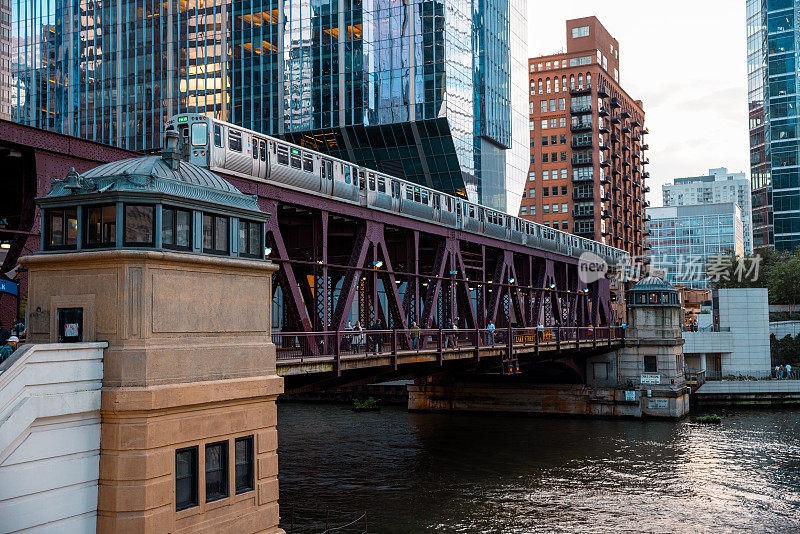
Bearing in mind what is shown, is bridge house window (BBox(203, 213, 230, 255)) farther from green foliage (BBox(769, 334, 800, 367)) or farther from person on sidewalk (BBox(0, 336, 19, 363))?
green foliage (BBox(769, 334, 800, 367))

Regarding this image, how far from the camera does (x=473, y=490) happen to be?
39875 millimetres

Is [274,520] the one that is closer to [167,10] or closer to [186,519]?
[186,519]

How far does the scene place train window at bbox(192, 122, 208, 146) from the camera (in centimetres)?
2706

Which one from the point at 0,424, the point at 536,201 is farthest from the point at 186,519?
the point at 536,201

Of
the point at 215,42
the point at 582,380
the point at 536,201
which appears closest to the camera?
the point at 582,380

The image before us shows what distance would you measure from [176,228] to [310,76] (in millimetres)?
82991

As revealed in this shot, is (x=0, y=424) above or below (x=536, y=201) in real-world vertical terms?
below

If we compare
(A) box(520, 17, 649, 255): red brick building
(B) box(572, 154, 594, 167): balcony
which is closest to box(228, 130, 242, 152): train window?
(A) box(520, 17, 649, 255): red brick building

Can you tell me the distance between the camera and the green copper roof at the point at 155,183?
16.8 m

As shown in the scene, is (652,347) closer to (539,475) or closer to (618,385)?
(618,385)

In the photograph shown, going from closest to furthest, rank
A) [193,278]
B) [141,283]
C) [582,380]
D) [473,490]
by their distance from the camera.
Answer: [141,283]
[193,278]
[473,490]
[582,380]

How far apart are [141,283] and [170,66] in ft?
322

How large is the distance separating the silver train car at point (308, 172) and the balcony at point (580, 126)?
96.6 metres

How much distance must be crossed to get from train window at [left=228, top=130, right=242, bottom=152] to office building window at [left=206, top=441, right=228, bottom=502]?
12944mm
